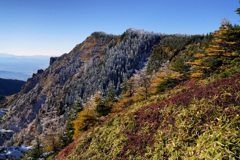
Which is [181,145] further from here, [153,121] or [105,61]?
[105,61]

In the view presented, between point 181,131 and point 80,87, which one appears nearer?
point 181,131

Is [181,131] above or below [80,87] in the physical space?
above

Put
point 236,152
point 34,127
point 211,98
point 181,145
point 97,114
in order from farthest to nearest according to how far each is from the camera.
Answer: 1. point 34,127
2. point 97,114
3. point 211,98
4. point 181,145
5. point 236,152

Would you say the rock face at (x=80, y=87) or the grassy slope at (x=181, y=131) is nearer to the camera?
the grassy slope at (x=181, y=131)

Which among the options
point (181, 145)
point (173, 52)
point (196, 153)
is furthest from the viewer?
point (173, 52)

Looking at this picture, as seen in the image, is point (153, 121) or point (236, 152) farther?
point (153, 121)

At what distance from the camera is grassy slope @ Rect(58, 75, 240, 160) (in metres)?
11.9

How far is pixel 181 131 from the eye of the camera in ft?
50.5

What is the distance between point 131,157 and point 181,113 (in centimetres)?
477

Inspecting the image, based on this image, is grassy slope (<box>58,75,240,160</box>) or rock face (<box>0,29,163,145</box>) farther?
rock face (<box>0,29,163,145</box>)

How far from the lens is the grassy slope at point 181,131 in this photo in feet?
39.1

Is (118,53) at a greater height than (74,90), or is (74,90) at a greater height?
(118,53)

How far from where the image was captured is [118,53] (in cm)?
16650

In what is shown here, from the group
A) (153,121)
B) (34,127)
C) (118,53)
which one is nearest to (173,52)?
(118,53)
